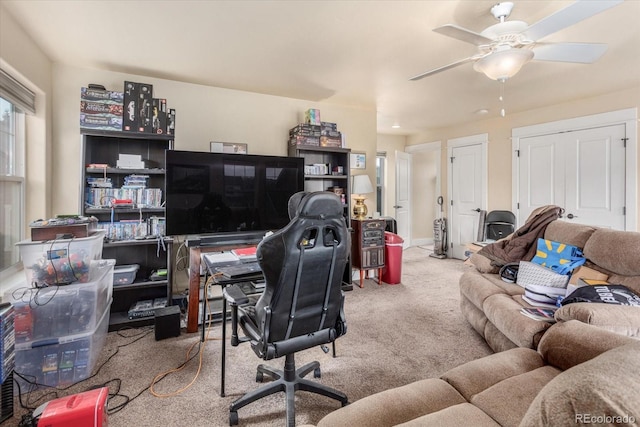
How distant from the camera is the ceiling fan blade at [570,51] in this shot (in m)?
1.99

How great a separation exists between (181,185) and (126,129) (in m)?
0.70

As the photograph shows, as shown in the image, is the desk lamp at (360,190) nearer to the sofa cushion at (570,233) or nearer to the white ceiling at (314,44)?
the white ceiling at (314,44)

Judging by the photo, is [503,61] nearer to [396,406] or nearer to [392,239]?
[396,406]

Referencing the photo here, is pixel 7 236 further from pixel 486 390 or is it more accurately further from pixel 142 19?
pixel 486 390

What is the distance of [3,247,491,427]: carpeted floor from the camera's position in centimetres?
170

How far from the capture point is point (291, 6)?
2053 millimetres

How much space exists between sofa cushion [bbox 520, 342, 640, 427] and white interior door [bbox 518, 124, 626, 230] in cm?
447

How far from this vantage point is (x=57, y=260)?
6.63ft

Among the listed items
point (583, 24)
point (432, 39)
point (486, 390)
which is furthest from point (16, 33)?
point (583, 24)

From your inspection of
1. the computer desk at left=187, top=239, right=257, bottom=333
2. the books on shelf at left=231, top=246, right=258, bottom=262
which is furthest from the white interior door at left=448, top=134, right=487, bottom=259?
the computer desk at left=187, top=239, right=257, bottom=333

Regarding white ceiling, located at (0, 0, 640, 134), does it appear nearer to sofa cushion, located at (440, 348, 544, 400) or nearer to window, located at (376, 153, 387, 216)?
sofa cushion, located at (440, 348, 544, 400)

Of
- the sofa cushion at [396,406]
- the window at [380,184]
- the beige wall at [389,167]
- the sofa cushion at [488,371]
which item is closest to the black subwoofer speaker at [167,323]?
the sofa cushion at [396,406]

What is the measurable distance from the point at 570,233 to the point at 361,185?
232 cm

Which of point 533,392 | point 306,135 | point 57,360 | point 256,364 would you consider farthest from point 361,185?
point 57,360
